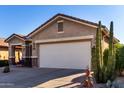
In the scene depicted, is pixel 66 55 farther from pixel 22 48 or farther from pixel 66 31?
pixel 22 48

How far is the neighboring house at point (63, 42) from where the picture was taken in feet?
68.2

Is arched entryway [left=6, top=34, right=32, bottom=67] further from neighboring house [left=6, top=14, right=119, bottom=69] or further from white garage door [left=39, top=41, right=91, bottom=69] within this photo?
white garage door [left=39, top=41, right=91, bottom=69]

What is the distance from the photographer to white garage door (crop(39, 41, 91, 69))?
20953 millimetres

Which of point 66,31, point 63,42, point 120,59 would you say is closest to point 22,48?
point 63,42

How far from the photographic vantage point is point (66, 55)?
22469 millimetres

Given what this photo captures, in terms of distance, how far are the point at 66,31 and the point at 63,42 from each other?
1.06 meters

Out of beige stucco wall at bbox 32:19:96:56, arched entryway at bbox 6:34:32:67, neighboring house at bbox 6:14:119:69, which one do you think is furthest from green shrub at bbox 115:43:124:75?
arched entryway at bbox 6:34:32:67

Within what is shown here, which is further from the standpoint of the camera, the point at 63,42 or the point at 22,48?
the point at 22,48

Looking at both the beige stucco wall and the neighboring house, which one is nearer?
the neighboring house

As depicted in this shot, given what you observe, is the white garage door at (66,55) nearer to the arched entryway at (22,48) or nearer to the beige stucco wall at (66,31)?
the beige stucco wall at (66,31)

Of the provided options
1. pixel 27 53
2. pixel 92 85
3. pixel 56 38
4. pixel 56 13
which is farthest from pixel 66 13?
pixel 92 85

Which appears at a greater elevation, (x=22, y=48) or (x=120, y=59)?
(x=22, y=48)
